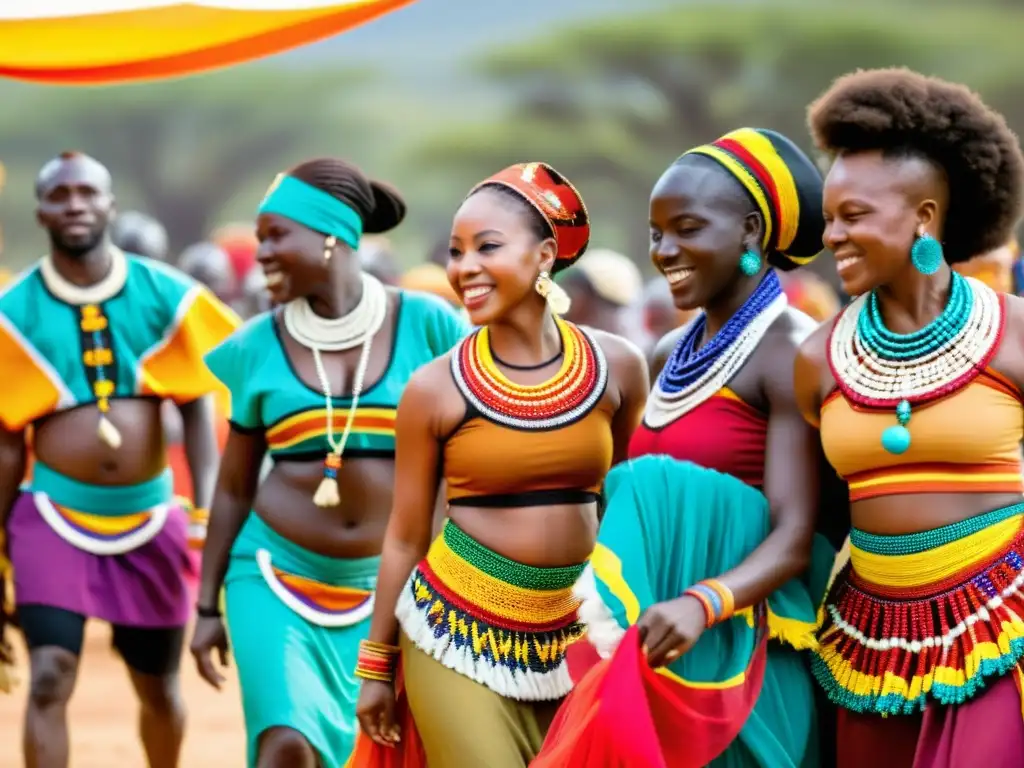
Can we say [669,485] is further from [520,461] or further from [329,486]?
[329,486]

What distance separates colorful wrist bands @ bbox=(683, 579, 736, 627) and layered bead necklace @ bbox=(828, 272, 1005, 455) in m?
0.51

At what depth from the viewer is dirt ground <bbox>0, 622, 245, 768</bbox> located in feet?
31.4

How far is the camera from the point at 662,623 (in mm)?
4055

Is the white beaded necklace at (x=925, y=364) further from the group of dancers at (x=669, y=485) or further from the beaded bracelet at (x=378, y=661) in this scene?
the beaded bracelet at (x=378, y=661)

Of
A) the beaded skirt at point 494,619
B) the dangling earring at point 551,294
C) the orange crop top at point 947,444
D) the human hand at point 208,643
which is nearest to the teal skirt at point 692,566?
the orange crop top at point 947,444

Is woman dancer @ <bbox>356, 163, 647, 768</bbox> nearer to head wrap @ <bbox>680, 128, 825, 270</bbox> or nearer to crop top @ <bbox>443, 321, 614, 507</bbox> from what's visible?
crop top @ <bbox>443, 321, 614, 507</bbox>

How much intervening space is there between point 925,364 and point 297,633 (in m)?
2.79

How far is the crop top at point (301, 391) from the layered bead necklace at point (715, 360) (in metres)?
1.76

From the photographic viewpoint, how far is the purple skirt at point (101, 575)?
24.1ft

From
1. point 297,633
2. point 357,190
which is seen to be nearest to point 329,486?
point 297,633

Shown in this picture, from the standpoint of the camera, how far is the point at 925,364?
427cm

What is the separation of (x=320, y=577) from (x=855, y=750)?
8.22 feet

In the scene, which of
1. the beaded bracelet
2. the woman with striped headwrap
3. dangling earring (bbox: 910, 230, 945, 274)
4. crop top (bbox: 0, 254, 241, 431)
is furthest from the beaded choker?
crop top (bbox: 0, 254, 241, 431)

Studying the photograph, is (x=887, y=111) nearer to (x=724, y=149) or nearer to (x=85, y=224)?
(x=724, y=149)
